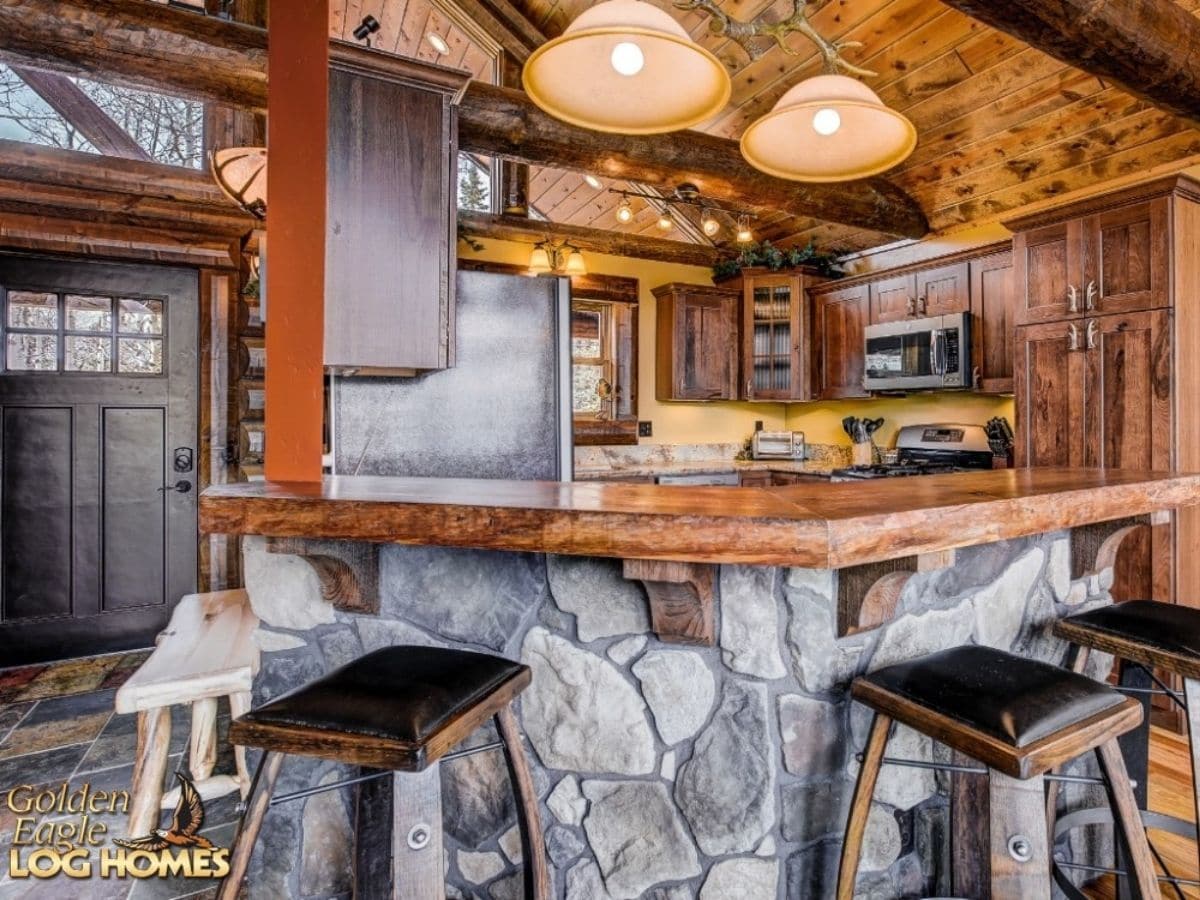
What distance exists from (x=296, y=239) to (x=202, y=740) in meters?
1.77

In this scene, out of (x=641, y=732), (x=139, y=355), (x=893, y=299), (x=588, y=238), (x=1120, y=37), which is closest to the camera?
(x=641, y=732)

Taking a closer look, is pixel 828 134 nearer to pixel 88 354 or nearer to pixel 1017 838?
pixel 1017 838

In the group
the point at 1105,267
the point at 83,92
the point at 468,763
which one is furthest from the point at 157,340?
the point at 1105,267

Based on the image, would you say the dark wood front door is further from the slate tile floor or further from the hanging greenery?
the hanging greenery

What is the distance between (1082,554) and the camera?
1688mm

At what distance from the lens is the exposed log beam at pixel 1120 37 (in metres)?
1.86

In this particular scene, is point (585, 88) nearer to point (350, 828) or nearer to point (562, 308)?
point (562, 308)

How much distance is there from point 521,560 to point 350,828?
71 cm

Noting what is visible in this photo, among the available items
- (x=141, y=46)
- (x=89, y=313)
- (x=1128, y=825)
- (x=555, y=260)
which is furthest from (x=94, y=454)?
(x=1128, y=825)

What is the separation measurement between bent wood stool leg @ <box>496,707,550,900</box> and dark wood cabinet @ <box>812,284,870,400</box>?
400 cm

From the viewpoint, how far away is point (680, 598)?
1.17 meters

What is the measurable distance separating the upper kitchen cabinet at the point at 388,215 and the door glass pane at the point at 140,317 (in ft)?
8.50

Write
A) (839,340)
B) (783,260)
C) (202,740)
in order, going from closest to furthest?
(202,740) < (839,340) < (783,260)

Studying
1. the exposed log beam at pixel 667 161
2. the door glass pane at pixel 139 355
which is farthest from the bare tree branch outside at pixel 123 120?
the exposed log beam at pixel 667 161
